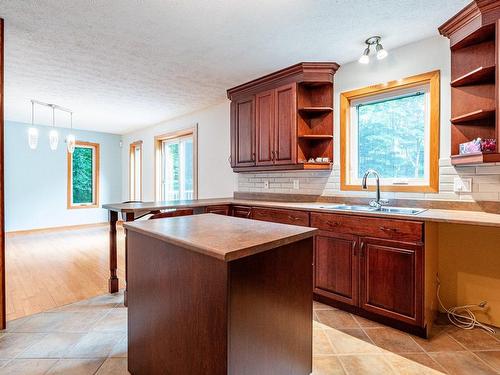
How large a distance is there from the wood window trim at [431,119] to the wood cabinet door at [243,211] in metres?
1.05

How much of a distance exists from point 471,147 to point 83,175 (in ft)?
23.8

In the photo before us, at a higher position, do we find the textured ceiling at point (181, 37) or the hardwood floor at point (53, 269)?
the textured ceiling at point (181, 37)

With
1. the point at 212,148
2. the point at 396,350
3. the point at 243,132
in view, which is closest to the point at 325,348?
the point at 396,350

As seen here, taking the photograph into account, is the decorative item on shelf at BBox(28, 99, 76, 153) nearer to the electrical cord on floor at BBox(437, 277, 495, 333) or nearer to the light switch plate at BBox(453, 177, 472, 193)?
the light switch plate at BBox(453, 177, 472, 193)

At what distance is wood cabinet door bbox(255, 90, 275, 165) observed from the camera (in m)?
3.28

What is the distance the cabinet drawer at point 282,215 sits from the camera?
269 cm

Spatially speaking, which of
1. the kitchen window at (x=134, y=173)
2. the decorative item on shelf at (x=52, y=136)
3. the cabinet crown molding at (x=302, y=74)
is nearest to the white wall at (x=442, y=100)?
the cabinet crown molding at (x=302, y=74)

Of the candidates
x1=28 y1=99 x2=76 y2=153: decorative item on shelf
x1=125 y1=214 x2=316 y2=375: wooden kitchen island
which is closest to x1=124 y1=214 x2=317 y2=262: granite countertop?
x1=125 y1=214 x2=316 y2=375: wooden kitchen island

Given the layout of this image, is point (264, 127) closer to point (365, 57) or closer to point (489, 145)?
point (365, 57)

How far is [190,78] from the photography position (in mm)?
3396

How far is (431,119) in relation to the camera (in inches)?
95.9

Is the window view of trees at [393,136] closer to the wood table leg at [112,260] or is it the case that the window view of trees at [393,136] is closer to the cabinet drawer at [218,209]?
the cabinet drawer at [218,209]

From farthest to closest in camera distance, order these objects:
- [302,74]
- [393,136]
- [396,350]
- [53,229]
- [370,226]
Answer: [53,229] < [302,74] < [393,136] < [370,226] < [396,350]

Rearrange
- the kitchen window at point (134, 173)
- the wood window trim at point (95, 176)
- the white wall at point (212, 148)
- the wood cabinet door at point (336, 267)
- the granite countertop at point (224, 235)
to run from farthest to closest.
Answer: the kitchen window at point (134, 173) < the wood window trim at point (95, 176) < the white wall at point (212, 148) < the wood cabinet door at point (336, 267) < the granite countertop at point (224, 235)
